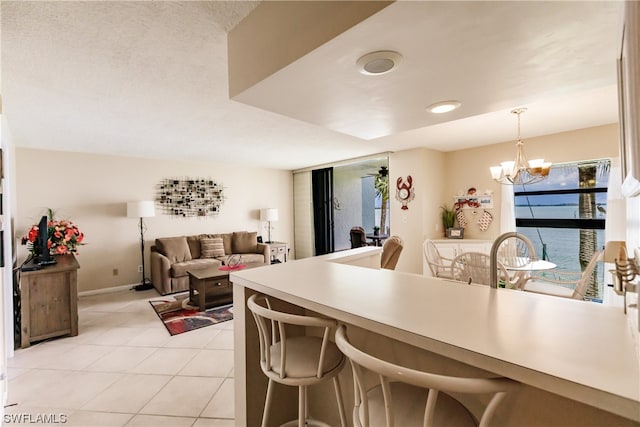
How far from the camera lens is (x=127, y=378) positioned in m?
2.40

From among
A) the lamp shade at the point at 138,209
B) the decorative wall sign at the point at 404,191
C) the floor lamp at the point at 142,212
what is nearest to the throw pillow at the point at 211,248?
the floor lamp at the point at 142,212

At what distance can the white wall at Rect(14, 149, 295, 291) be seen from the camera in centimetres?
441

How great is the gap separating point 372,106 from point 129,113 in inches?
103

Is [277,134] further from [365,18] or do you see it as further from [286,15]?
[365,18]

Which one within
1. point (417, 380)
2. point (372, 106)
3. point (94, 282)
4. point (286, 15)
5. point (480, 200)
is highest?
point (286, 15)

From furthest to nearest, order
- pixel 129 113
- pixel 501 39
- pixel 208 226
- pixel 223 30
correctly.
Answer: pixel 208 226 → pixel 129 113 → pixel 223 30 → pixel 501 39

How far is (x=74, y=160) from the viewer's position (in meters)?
4.73

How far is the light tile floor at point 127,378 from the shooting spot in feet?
6.51

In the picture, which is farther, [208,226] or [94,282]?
[208,226]

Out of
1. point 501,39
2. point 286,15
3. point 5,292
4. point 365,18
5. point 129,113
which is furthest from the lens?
point 129,113

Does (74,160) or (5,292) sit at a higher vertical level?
(74,160)

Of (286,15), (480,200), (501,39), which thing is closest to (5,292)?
(286,15)

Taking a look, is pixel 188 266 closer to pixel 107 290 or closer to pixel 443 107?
pixel 107 290

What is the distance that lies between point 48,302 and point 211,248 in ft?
8.66
